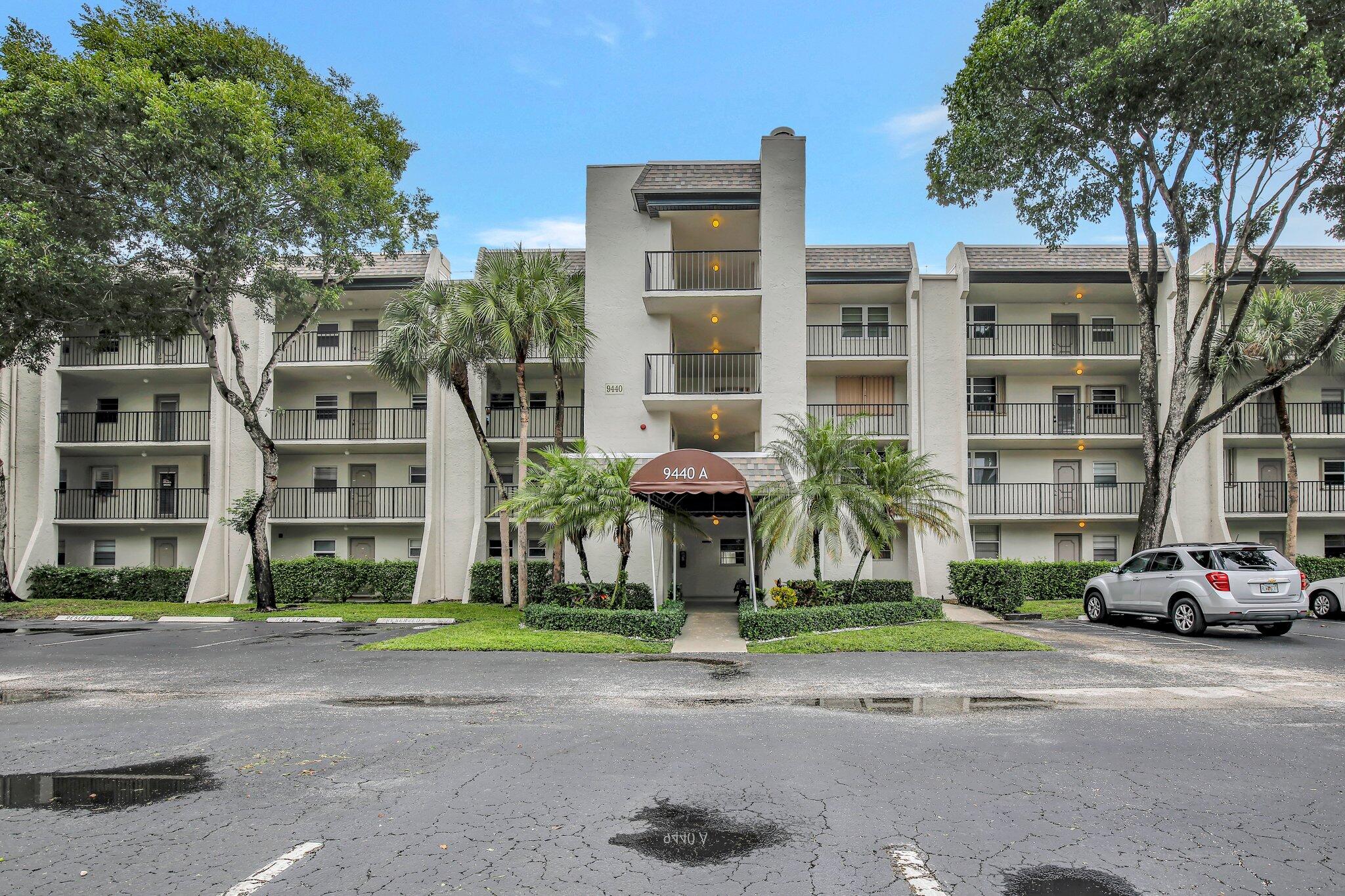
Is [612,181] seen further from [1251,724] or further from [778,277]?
[1251,724]

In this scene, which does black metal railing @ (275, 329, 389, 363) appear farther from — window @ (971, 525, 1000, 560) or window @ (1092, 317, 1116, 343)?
window @ (1092, 317, 1116, 343)

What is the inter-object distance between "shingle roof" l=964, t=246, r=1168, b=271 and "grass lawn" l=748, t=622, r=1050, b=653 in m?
14.9

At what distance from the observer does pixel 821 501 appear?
16.3m

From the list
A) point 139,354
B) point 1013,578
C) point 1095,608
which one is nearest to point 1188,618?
point 1095,608

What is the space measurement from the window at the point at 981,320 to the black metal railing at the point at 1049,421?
2.47 m

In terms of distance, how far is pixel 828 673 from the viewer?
1138 centimetres

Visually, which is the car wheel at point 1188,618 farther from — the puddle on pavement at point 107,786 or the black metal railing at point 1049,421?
the puddle on pavement at point 107,786

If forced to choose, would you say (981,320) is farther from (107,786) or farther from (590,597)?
(107,786)

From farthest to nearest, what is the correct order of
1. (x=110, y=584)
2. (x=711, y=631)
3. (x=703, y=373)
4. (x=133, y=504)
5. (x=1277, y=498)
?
(x=133, y=504) < (x=1277, y=498) < (x=110, y=584) < (x=703, y=373) < (x=711, y=631)

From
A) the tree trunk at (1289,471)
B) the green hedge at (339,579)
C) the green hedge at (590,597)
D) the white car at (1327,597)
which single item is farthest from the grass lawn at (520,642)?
the tree trunk at (1289,471)

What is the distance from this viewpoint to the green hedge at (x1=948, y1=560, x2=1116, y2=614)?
20828 mm

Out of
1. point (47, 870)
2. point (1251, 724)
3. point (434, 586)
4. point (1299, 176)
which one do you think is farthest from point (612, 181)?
point (47, 870)

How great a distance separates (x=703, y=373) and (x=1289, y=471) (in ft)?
60.6

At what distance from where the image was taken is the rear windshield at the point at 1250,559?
14672 millimetres
